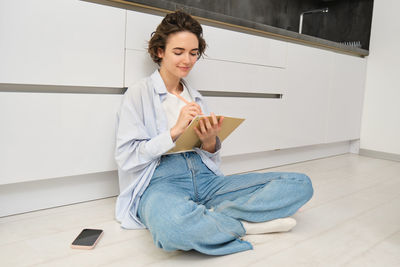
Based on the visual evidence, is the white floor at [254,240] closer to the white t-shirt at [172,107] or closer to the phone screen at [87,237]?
the phone screen at [87,237]

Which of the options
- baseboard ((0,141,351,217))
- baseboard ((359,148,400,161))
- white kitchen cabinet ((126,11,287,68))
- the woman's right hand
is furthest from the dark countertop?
baseboard ((359,148,400,161))

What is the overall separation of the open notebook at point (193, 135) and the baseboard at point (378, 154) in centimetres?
211

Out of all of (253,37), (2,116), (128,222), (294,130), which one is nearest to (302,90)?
(294,130)

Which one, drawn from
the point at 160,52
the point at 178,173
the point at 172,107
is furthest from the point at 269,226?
the point at 160,52

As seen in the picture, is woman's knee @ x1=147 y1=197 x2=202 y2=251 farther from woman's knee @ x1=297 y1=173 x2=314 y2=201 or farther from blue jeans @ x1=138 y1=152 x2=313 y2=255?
woman's knee @ x1=297 y1=173 x2=314 y2=201

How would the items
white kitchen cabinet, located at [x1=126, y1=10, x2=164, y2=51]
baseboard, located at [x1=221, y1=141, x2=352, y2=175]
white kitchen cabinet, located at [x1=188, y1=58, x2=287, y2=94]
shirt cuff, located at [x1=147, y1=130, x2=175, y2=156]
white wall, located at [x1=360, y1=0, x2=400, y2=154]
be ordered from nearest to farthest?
1. shirt cuff, located at [x1=147, y1=130, x2=175, y2=156]
2. white kitchen cabinet, located at [x1=126, y1=10, x2=164, y2=51]
3. white kitchen cabinet, located at [x1=188, y1=58, x2=287, y2=94]
4. baseboard, located at [x1=221, y1=141, x2=352, y2=175]
5. white wall, located at [x1=360, y1=0, x2=400, y2=154]

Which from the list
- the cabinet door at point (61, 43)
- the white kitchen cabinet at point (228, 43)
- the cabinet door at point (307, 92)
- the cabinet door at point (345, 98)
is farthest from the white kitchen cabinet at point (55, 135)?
the cabinet door at point (345, 98)

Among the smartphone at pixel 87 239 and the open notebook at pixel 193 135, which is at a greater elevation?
the open notebook at pixel 193 135

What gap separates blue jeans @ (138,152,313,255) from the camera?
113 cm

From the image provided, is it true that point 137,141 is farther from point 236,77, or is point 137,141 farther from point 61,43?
point 236,77

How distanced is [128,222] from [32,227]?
1.16ft

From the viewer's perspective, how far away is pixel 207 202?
58.4 inches

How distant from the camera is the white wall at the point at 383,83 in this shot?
3.01m

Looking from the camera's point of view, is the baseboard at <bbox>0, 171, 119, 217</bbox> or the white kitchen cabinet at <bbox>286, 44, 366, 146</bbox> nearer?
the baseboard at <bbox>0, 171, 119, 217</bbox>
